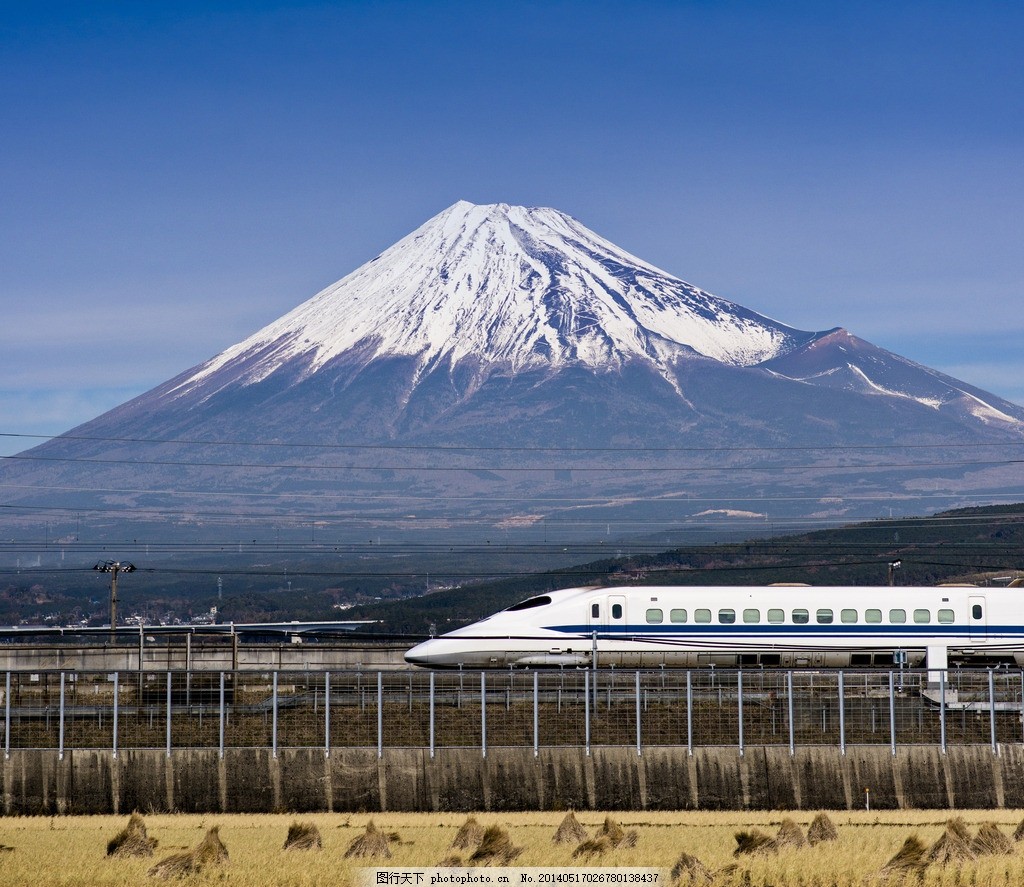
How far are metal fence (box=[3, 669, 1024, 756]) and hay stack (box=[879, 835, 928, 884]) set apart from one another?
12.6 metres

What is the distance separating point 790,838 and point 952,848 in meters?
3.79

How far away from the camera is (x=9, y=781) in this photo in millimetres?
49781

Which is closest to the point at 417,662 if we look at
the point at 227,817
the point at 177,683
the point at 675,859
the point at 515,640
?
the point at 515,640

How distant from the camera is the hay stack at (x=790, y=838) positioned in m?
39.2

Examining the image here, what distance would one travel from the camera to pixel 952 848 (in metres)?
37.6

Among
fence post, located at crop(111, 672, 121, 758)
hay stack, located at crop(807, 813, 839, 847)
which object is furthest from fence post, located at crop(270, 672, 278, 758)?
hay stack, located at crop(807, 813, 839, 847)

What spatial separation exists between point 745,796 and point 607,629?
19745mm

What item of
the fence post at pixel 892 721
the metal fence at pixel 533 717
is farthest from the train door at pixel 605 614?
the fence post at pixel 892 721

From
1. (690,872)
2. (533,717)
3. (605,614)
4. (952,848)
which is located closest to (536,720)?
(533,717)

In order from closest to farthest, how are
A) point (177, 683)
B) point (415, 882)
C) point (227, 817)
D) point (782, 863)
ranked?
point (415, 882)
point (782, 863)
point (227, 817)
point (177, 683)

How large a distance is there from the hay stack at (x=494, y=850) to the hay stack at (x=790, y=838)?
604 cm

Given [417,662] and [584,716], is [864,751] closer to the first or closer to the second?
[584,716]

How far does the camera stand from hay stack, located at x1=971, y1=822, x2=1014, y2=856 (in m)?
38.1

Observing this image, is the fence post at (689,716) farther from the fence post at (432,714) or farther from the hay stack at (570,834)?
the hay stack at (570,834)
